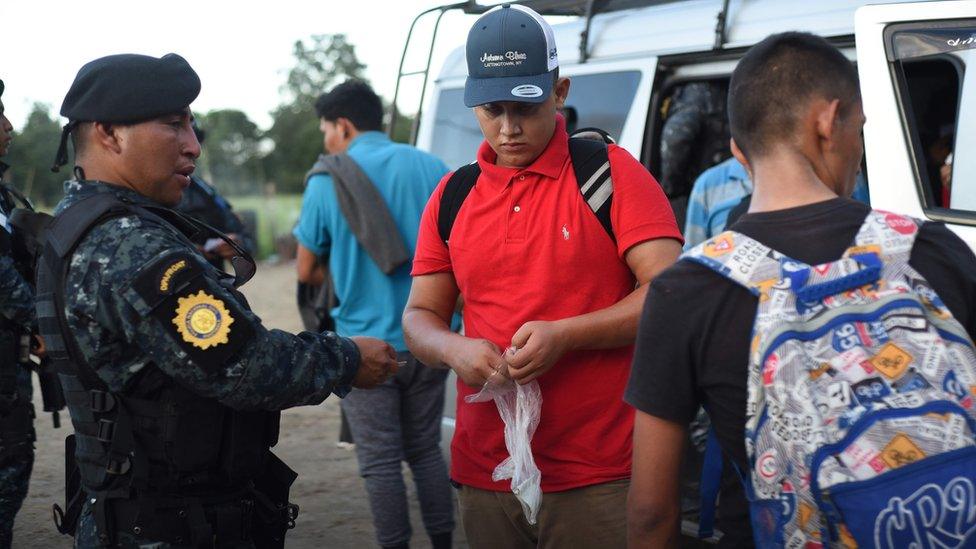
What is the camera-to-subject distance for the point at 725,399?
1.71 metres

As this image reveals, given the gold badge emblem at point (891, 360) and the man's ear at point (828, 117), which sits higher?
the man's ear at point (828, 117)

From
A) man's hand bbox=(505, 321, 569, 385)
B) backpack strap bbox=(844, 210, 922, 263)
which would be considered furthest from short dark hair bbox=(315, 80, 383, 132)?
backpack strap bbox=(844, 210, 922, 263)

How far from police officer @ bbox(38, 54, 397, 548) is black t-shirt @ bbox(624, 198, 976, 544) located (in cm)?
97

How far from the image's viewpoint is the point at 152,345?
219 centimetres

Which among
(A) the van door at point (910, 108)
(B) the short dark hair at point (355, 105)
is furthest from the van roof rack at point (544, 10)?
(A) the van door at point (910, 108)

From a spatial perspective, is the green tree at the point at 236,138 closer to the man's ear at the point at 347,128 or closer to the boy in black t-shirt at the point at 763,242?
the man's ear at the point at 347,128

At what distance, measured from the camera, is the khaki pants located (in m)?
2.50

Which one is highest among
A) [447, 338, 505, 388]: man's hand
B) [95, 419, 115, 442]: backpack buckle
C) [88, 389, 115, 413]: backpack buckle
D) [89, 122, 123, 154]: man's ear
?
[89, 122, 123, 154]: man's ear

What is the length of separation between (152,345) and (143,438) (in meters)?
0.27

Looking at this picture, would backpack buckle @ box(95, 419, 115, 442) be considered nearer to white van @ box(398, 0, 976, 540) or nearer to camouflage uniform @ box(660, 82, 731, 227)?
white van @ box(398, 0, 976, 540)

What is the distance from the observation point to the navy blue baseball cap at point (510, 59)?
2.52m

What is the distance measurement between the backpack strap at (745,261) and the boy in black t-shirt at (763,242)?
0.02 m

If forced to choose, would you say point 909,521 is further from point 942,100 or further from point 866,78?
point 942,100

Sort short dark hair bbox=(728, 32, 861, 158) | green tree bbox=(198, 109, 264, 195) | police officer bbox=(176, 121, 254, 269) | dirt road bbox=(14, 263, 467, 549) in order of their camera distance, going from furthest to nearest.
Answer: green tree bbox=(198, 109, 264, 195)
police officer bbox=(176, 121, 254, 269)
dirt road bbox=(14, 263, 467, 549)
short dark hair bbox=(728, 32, 861, 158)
